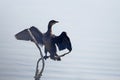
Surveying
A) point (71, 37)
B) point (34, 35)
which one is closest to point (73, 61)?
point (71, 37)

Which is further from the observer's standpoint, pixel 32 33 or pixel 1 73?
pixel 1 73

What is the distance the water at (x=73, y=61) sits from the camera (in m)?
1.22

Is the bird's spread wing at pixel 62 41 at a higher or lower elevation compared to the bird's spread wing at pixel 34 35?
lower

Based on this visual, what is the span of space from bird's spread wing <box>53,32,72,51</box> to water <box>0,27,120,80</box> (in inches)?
3.7

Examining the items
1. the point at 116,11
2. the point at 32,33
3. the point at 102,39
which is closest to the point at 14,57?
A: the point at 32,33

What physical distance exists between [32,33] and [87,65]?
0.29m

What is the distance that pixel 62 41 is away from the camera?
3.69 ft

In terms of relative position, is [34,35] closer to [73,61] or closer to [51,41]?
[51,41]

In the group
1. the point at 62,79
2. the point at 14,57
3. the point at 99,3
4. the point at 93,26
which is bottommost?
the point at 62,79

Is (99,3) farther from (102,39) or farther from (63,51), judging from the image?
(63,51)

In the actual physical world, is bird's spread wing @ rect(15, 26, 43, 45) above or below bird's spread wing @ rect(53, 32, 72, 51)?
above

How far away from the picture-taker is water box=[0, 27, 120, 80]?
122 centimetres

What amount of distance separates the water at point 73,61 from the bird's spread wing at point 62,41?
94mm

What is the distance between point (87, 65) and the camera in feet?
4.01
